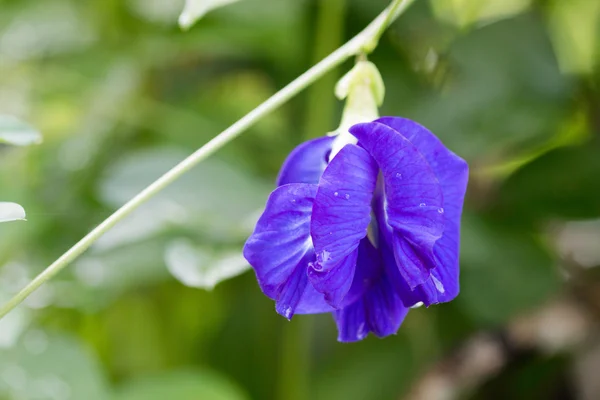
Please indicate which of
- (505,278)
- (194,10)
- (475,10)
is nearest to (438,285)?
(194,10)

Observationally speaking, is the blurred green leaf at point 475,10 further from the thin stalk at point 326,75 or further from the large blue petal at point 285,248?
the large blue petal at point 285,248

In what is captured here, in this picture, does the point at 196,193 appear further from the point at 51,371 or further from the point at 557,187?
the point at 557,187

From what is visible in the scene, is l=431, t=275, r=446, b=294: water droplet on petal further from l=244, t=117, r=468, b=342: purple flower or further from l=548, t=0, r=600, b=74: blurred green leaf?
l=548, t=0, r=600, b=74: blurred green leaf

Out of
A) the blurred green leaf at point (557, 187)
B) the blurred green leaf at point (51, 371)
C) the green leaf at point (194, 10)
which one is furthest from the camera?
the blurred green leaf at point (557, 187)

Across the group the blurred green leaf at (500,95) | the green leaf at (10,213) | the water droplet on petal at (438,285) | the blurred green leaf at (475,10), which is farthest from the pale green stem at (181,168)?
the blurred green leaf at (475,10)

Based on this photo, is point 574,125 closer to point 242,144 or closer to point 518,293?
point 518,293

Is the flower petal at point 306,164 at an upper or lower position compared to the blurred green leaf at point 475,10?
lower

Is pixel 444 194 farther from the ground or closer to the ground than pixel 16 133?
closer to the ground
